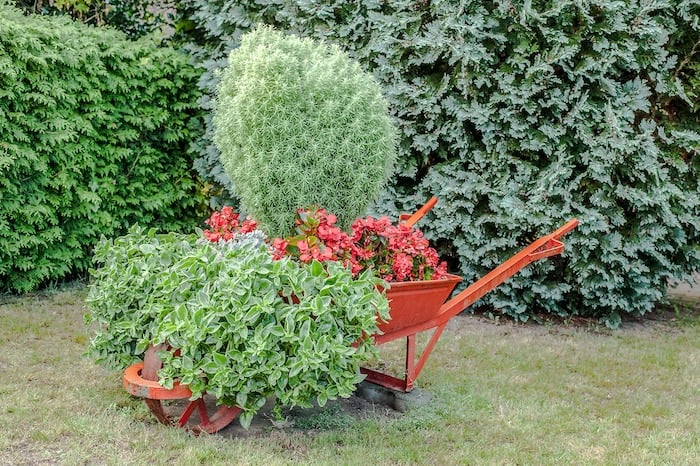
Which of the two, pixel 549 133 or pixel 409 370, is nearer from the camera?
pixel 409 370

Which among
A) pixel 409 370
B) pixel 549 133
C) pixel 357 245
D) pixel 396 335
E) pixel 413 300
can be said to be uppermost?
pixel 549 133

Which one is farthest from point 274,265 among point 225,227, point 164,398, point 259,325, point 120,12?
point 120,12

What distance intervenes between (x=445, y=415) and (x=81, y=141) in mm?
3439

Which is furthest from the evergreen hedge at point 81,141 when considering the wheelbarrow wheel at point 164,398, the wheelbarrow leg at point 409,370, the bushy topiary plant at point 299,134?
the wheelbarrow leg at point 409,370

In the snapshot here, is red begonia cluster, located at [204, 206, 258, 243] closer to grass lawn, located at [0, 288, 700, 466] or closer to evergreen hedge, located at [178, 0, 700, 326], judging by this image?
grass lawn, located at [0, 288, 700, 466]

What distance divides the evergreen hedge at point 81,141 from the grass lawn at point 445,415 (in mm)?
755

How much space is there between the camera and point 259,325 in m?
2.50

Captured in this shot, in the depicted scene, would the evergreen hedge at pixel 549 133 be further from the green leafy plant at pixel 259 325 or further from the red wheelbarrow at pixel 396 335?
the green leafy plant at pixel 259 325

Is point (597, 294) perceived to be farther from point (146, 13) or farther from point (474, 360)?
point (146, 13)

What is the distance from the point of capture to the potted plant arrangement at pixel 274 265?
251cm

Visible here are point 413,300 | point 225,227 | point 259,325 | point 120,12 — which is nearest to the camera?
point 259,325

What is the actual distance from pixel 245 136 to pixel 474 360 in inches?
76.2

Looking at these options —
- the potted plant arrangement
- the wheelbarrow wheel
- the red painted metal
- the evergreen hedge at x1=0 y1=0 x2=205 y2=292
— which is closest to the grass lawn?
the wheelbarrow wheel

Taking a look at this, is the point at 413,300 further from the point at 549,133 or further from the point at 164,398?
the point at 549,133
